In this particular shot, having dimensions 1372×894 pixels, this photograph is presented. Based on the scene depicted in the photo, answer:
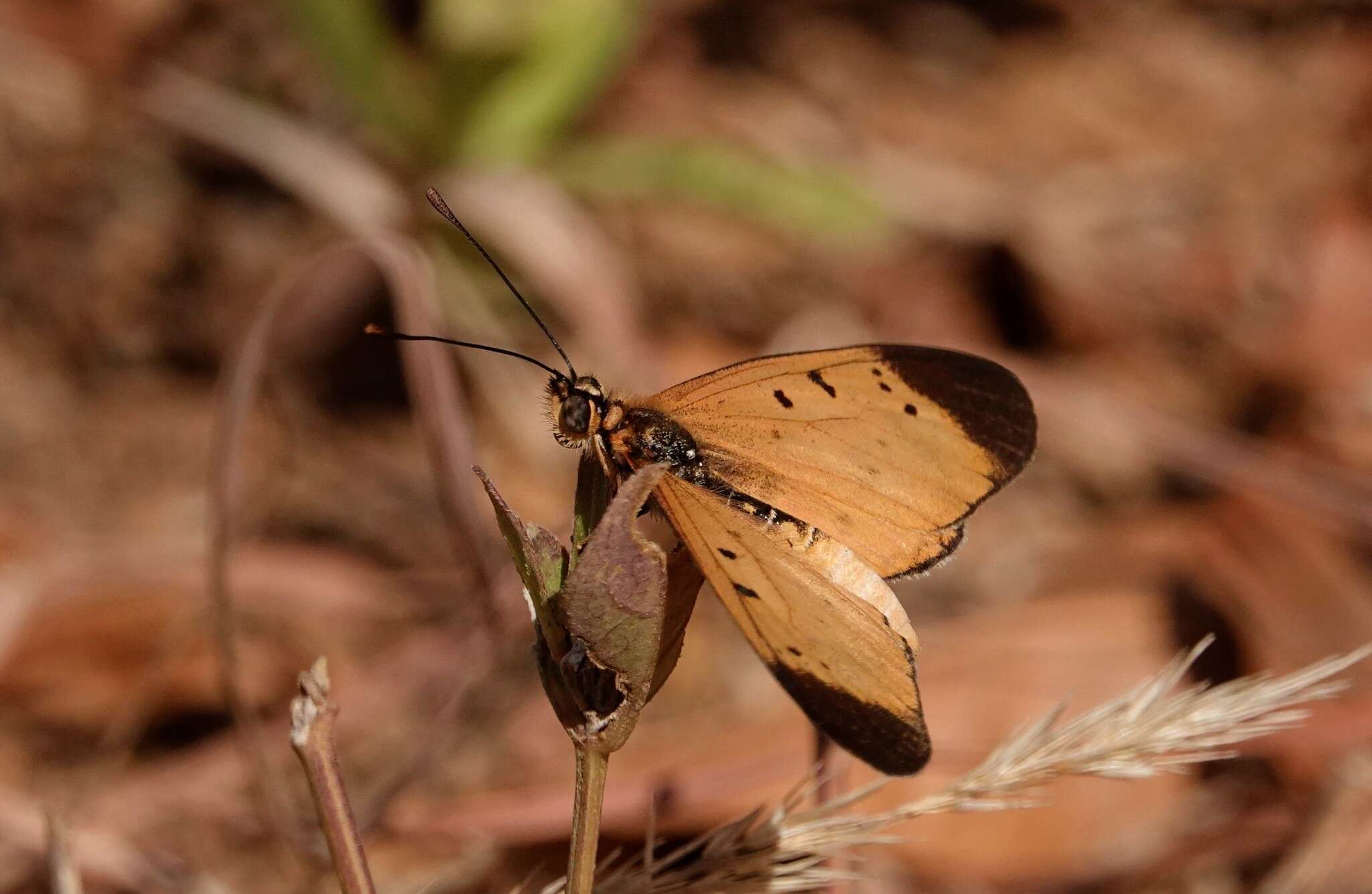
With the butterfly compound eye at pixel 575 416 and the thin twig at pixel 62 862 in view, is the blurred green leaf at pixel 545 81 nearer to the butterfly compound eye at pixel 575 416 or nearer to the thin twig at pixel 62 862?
the butterfly compound eye at pixel 575 416

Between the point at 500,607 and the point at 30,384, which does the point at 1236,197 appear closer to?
the point at 500,607

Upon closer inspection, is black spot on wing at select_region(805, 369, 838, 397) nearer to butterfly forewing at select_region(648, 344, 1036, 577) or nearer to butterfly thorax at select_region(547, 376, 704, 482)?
butterfly forewing at select_region(648, 344, 1036, 577)

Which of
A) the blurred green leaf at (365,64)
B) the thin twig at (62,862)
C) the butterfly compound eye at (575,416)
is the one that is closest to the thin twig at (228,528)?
the thin twig at (62,862)

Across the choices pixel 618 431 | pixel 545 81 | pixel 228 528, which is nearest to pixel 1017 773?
pixel 618 431

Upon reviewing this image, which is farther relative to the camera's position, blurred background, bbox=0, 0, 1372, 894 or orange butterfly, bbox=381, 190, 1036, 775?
blurred background, bbox=0, 0, 1372, 894

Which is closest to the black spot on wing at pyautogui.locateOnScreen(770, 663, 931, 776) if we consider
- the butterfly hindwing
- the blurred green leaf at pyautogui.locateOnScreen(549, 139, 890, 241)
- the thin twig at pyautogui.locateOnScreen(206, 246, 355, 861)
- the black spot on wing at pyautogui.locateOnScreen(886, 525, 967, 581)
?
the butterfly hindwing
